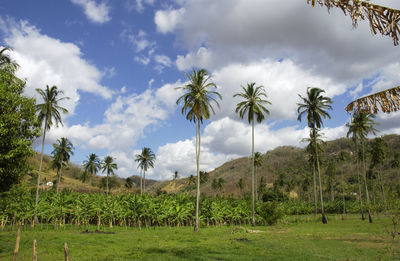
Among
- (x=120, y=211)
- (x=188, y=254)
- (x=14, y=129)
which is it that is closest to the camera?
(x=14, y=129)

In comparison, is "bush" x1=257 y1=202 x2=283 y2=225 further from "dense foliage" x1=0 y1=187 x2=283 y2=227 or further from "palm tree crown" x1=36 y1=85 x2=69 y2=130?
"palm tree crown" x1=36 y1=85 x2=69 y2=130

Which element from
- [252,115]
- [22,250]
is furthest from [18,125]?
[252,115]

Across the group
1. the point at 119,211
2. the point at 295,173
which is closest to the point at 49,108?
the point at 119,211

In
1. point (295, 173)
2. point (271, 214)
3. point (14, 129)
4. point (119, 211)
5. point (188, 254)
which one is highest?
point (295, 173)

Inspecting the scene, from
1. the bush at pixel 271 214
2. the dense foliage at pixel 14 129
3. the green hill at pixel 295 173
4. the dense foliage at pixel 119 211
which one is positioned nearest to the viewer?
the dense foliage at pixel 14 129

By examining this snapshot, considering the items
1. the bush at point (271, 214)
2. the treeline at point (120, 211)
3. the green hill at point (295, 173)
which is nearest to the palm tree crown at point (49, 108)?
the treeline at point (120, 211)

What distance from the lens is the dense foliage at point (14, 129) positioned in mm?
12875

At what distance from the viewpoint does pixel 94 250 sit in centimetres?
1608

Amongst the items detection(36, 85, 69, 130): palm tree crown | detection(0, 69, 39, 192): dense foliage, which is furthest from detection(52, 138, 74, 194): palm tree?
detection(0, 69, 39, 192): dense foliage

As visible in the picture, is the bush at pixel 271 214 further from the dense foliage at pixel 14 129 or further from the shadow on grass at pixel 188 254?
the dense foliage at pixel 14 129

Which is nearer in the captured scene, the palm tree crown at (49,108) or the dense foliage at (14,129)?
the dense foliage at (14,129)

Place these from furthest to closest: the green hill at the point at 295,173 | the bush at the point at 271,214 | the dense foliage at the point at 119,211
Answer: the green hill at the point at 295,173 → the bush at the point at 271,214 → the dense foliage at the point at 119,211

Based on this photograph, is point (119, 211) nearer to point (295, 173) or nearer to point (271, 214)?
point (271, 214)

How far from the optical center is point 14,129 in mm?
13195
